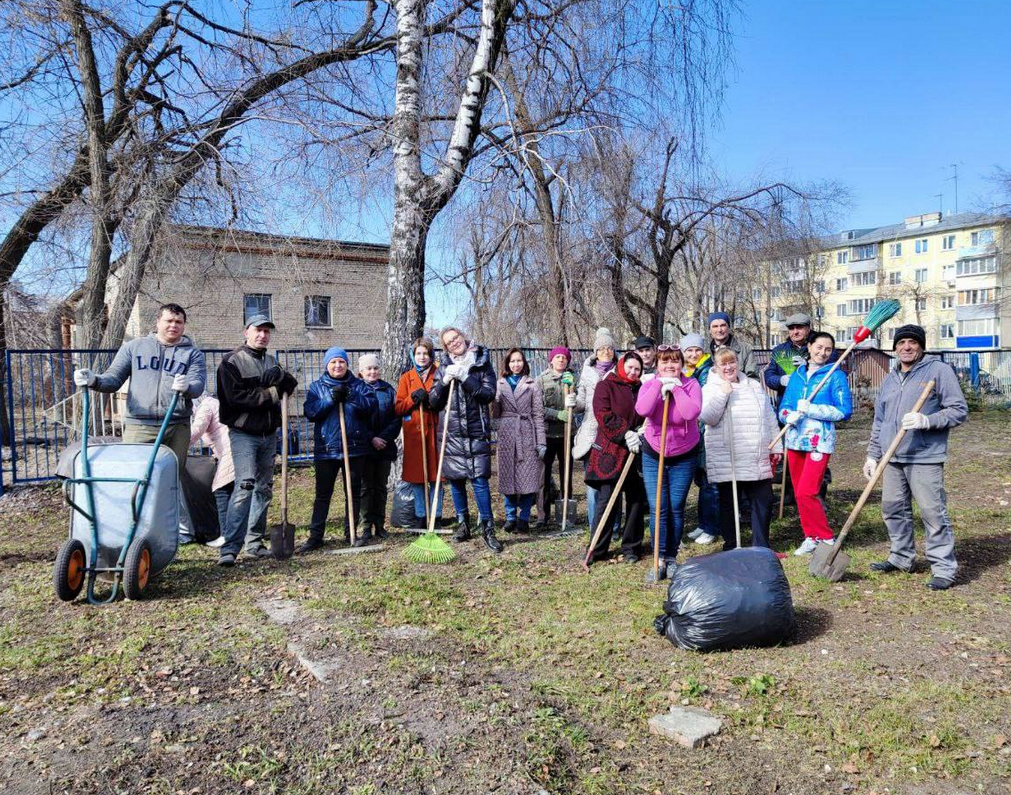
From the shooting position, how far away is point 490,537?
21.6ft

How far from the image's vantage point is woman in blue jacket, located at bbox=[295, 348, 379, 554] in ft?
21.4

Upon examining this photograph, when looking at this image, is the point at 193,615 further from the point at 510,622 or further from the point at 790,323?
the point at 790,323

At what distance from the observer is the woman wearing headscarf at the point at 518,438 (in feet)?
23.6

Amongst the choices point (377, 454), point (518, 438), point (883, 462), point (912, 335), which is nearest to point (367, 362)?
point (377, 454)

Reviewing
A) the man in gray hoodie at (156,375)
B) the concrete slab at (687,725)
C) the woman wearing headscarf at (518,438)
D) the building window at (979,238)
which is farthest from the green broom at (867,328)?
the building window at (979,238)

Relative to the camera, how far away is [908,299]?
194ft

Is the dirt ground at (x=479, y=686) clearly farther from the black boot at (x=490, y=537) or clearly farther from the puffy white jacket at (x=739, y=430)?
the puffy white jacket at (x=739, y=430)

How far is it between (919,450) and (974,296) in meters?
63.7

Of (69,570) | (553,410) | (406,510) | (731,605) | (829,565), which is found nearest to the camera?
(731,605)

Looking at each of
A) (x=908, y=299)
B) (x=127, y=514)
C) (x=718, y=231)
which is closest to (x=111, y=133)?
(x=127, y=514)

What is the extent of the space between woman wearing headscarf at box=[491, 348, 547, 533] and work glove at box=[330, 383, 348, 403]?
1471mm

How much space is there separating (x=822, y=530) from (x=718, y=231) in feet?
40.2

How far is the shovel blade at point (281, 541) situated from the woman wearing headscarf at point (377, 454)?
832 millimetres

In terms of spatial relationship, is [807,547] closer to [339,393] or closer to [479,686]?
[479,686]
